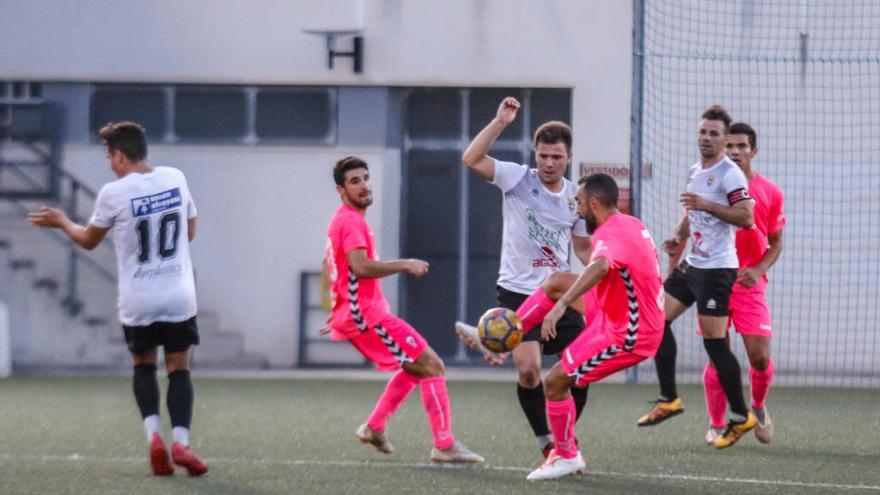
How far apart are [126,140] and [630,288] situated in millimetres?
2552

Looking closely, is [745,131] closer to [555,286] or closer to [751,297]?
[751,297]

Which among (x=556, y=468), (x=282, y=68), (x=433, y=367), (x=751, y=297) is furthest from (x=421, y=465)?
(x=282, y=68)

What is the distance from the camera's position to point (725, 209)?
9.53 metres

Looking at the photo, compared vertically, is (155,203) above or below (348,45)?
below

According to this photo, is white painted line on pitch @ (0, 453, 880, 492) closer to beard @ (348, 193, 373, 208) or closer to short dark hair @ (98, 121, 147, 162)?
beard @ (348, 193, 373, 208)

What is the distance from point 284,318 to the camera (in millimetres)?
19141

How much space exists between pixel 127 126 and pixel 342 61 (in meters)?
10.6

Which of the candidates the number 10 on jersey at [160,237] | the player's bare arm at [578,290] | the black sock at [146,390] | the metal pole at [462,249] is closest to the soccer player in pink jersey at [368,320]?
the number 10 on jersey at [160,237]

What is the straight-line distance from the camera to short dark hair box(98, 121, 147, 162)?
8281mm

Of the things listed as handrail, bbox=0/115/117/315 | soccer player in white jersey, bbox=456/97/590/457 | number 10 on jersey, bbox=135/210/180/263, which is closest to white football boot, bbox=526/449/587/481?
soccer player in white jersey, bbox=456/97/590/457

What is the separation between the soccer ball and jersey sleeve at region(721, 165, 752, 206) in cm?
213

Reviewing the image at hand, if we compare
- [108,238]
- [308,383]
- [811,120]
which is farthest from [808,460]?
[108,238]

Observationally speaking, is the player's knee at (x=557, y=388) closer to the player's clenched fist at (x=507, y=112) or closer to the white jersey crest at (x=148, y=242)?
the player's clenched fist at (x=507, y=112)

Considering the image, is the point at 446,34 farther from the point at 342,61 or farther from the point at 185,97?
the point at 185,97
